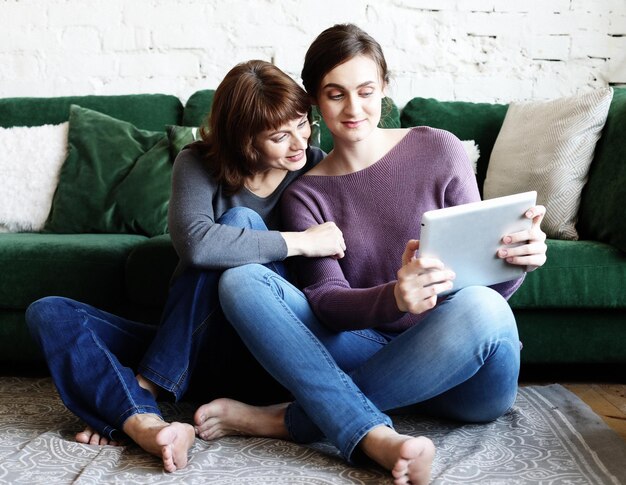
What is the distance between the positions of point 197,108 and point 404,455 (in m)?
1.72

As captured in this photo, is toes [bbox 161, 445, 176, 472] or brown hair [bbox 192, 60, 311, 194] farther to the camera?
brown hair [bbox 192, 60, 311, 194]

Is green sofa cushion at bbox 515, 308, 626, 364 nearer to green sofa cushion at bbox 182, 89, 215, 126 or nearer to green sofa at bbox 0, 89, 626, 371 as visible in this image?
green sofa at bbox 0, 89, 626, 371

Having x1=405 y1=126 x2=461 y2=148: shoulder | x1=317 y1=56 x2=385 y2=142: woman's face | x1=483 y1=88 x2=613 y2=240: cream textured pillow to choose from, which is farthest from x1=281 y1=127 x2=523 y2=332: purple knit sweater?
x1=483 y1=88 x2=613 y2=240: cream textured pillow

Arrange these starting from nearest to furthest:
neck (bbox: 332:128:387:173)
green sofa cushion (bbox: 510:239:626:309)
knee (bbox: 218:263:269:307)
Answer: knee (bbox: 218:263:269:307)
neck (bbox: 332:128:387:173)
green sofa cushion (bbox: 510:239:626:309)

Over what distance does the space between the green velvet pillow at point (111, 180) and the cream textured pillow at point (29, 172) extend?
0.15ft

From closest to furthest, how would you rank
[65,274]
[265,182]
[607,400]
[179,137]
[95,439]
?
[95,439] → [265,182] → [607,400] → [65,274] → [179,137]

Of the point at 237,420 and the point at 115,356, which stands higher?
the point at 115,356

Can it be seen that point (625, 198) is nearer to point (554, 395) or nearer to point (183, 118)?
point (554, 395)

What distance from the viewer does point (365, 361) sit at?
1490 mm

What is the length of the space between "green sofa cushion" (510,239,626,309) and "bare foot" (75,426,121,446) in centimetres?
101

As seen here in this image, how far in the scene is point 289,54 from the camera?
284cm

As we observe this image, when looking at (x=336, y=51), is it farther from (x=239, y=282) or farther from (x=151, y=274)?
(x=151, y=274)

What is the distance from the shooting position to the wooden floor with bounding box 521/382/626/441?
167cm

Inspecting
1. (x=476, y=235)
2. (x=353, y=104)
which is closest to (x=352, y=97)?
(x=353, y=104)
